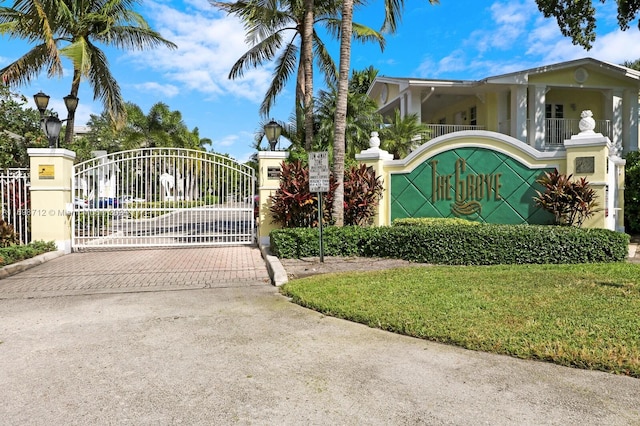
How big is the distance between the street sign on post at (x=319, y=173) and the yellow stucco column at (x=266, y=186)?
2.85m

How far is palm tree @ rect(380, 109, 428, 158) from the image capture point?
56.8 feet

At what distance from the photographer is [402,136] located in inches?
686

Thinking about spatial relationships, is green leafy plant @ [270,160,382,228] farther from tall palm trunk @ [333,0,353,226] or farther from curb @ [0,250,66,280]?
curb @ [0,250,66,280]

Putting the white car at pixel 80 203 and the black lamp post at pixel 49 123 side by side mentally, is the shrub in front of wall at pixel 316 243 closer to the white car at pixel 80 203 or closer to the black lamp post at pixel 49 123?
the white car at pixel 80 203

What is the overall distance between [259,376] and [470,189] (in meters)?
9.03

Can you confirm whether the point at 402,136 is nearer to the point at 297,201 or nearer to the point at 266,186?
the point at 266,186

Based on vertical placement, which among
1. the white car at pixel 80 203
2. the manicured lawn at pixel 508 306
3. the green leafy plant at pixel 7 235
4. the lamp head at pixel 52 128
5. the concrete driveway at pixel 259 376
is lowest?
the concrete driveway at pixel 259 376

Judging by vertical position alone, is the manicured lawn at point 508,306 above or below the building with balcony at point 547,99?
below

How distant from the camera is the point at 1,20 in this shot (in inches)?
616

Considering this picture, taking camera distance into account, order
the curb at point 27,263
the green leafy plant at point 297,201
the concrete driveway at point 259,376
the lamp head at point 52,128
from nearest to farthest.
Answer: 1. the concrete driveway at point 259,376
2. the curb at point 27,263
3. the green leafy plant at point 297,201
4. the lamp head at point 52,128

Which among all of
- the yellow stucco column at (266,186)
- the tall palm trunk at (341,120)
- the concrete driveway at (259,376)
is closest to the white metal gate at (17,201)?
the yellow stucco column at (266,186)

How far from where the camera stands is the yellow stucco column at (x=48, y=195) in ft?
35.4

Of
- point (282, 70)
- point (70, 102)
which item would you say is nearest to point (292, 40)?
point (282, 70)

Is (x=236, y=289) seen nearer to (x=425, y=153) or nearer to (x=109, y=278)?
(x=109, y=278)
